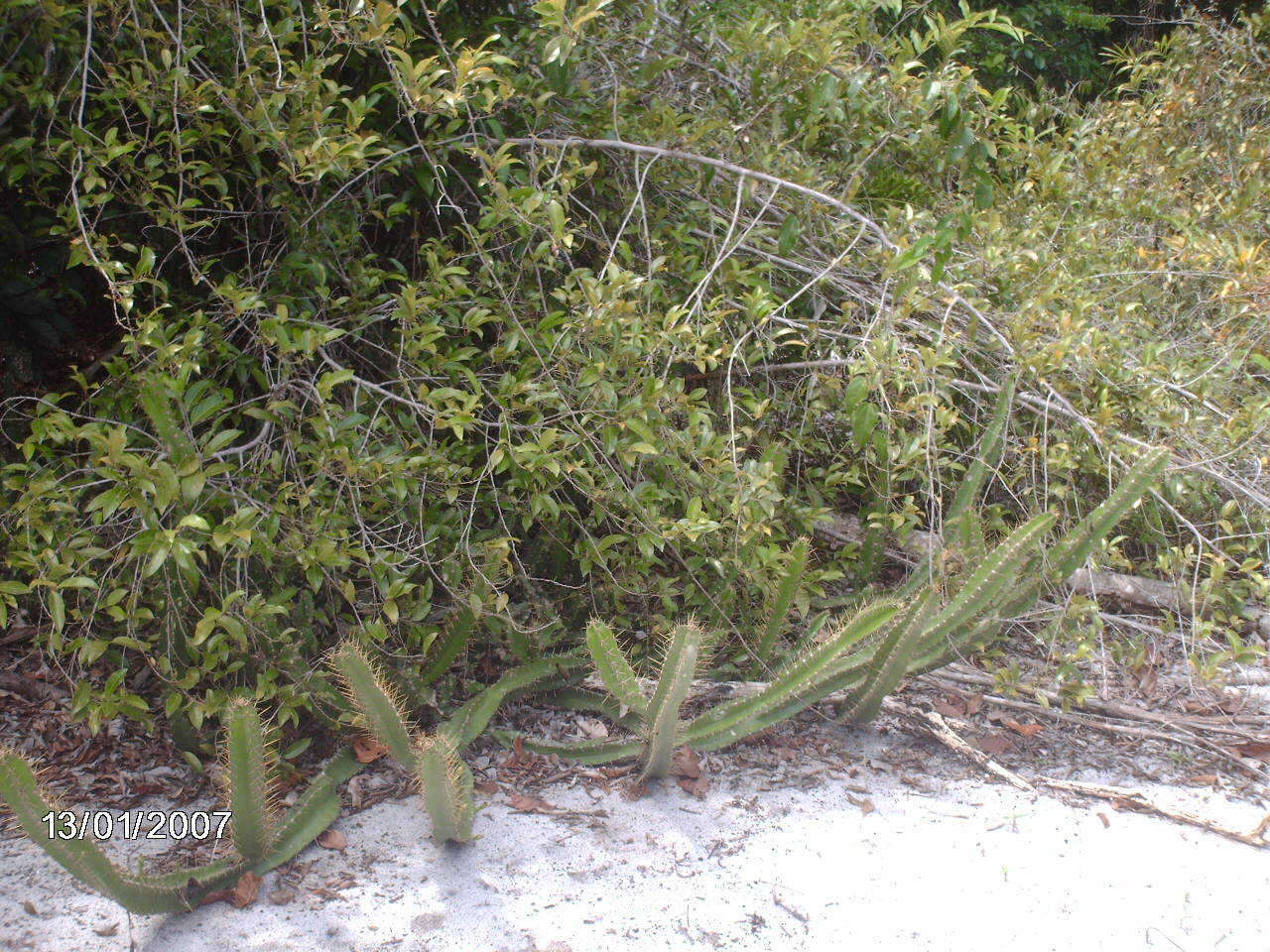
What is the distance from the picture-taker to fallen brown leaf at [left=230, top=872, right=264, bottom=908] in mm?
2186

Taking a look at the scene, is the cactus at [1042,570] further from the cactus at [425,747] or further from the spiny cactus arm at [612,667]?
the cactus at [425,747]

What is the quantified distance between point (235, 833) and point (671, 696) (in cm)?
104

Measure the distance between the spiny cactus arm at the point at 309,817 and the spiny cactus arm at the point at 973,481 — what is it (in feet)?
6.56

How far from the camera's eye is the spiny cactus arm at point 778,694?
270 centimetres

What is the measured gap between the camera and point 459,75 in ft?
8.20

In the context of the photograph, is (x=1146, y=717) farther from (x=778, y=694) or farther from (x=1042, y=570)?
(x=778, y=694)

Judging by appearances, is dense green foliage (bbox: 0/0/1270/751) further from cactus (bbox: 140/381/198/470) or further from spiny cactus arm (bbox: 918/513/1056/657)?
spiny cactus arm (bbox: 918/513/1056/657)

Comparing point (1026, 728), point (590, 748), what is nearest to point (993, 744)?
point (1026, 728)

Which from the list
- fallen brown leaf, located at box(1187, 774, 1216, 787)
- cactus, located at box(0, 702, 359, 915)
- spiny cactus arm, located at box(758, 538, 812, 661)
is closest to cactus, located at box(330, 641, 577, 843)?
cactus, located at box(0, 702, 359, 915)

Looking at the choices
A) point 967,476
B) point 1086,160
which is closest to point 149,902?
point 967,476

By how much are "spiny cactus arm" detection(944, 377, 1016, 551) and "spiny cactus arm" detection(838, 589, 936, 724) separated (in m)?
0.53

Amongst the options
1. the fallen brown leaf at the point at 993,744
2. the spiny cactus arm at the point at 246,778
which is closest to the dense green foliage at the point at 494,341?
the spiny cactus arm at the point at 246,778

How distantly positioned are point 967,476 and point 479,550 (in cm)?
168

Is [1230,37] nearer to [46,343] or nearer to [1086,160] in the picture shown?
[1086,160]
